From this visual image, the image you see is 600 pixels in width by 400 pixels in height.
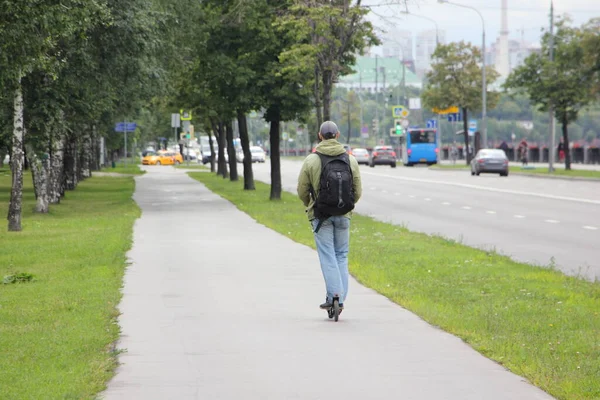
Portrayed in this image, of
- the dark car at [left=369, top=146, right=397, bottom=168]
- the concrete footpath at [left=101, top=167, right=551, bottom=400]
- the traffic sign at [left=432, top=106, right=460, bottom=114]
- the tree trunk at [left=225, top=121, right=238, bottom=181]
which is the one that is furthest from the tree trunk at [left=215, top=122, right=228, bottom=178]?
the concrete footpath at [left=101, top=167, right=551, bottom=400]

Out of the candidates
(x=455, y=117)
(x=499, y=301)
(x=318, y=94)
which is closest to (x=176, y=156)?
(x=455, y=117)

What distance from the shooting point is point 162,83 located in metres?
31.3

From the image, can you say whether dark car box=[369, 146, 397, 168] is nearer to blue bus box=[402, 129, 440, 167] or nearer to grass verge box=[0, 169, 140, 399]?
blue bus box=[402, 129, 440, 167]

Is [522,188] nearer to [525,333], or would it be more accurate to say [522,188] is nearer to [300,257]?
[300,257]

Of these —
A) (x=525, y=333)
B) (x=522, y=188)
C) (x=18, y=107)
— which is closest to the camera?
(x=525, y=333)

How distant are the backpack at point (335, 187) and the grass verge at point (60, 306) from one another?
7.07 feet

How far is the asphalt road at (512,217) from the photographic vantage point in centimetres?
1883

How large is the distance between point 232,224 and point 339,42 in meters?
6.02

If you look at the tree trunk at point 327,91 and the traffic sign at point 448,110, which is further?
the traffic sign at point 448,110

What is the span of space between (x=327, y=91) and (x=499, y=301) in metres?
17.3

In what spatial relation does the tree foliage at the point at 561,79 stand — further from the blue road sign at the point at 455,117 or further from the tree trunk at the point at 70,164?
the tree trunk at the point at 70,164

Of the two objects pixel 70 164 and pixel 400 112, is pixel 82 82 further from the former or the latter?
pixel 400 112

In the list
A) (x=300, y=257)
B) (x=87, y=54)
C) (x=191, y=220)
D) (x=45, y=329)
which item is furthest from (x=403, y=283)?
(x=87, y=54)

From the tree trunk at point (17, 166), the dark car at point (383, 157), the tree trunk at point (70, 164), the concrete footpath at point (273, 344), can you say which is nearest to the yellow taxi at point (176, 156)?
the dark car at point (383, 157)
